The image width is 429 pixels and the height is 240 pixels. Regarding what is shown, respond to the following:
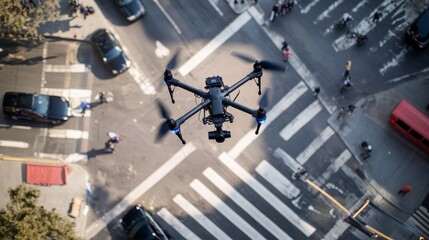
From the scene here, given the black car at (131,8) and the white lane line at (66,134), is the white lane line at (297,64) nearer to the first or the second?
the black car at (131,8)

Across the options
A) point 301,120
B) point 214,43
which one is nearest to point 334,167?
point 301,120

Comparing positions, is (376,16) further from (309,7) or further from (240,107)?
(240,107)

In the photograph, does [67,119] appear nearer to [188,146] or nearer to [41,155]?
[41,155]

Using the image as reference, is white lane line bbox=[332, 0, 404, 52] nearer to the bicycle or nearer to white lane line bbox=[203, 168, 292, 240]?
the bicycle

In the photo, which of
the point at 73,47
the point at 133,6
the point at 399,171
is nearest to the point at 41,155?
the point at 73,47

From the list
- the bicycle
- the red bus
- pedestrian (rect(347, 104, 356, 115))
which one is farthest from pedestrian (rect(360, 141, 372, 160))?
the bicycle

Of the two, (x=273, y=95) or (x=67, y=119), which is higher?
(x=67, y=119)
